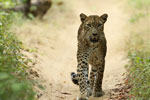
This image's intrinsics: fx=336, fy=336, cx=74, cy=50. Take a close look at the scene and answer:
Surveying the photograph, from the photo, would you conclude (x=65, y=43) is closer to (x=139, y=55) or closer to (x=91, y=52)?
(x=139, y=55)

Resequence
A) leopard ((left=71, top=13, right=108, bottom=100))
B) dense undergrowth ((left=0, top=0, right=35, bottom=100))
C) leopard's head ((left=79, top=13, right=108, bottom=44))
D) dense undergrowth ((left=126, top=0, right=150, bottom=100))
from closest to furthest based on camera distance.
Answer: dense undergrowth ((left=0, top=0, right=35, bottom=100))
dense undergrowth ((left=126, top=0, right=150, bottom=100))
leopard's head ((left=79, top=13, right=108, bottom=44))
leopard ((left=71, top=13, right=108, bottom=100))

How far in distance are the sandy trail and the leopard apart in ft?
1.37

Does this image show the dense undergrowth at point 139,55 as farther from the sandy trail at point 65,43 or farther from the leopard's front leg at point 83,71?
the leopard's front leg at point 83,71

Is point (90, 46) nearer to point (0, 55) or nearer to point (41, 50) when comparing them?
point (0, 55)

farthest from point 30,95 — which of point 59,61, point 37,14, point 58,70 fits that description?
point 37,14

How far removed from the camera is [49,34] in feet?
52.2

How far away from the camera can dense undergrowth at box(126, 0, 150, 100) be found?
626cm

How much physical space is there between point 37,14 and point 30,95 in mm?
14350

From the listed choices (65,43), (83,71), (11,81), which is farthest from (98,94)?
(65,43)

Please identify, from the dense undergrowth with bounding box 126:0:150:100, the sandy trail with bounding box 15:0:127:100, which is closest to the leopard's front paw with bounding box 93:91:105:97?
the sandy trail with bounding box 15:0:127:100

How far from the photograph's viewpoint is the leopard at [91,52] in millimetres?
7340

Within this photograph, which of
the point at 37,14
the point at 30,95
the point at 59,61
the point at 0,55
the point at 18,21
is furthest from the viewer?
the point at 37,14

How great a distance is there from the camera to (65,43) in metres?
15.4

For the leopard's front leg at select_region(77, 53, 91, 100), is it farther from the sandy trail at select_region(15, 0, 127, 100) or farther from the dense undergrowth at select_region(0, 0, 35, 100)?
the dense undergrowth at select_region(0, 0, 35, 100)
